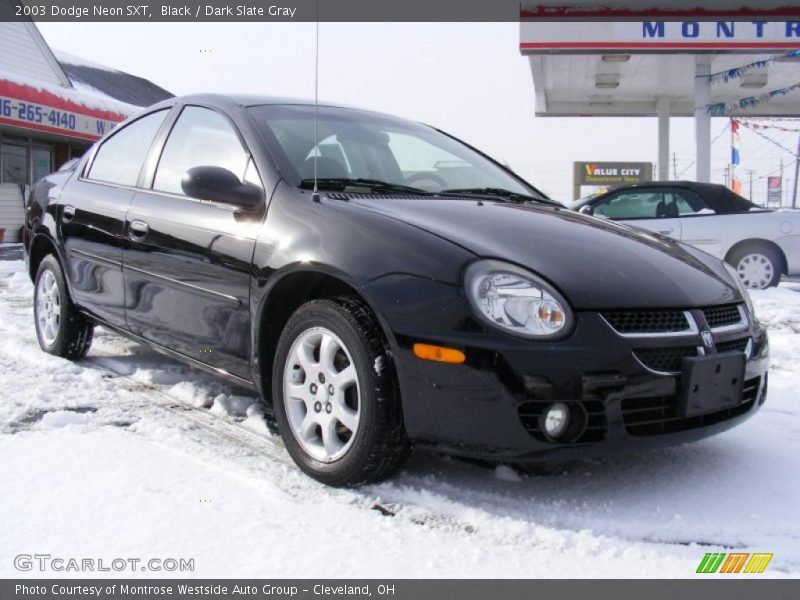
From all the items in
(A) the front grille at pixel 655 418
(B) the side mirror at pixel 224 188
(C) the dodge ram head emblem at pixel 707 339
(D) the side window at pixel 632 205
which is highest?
(D) the side window at pixel 632 205

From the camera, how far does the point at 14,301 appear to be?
6965mm

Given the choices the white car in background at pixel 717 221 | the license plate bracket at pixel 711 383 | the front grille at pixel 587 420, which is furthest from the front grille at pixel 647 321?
the white car in background at pixel 717 221

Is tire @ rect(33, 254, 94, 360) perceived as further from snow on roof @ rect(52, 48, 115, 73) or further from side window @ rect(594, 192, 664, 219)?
snow on roof @ rect(52, 48, 115, 73)

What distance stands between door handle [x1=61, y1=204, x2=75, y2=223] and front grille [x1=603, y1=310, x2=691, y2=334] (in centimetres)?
319

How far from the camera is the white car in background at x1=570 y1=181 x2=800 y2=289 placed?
8492 millimetres

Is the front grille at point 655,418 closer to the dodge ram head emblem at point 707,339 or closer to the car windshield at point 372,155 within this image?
the dodge ram head emblem at point 707,339

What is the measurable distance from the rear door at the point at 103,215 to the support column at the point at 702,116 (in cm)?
1264

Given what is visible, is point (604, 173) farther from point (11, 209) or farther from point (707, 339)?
point (707, 339)

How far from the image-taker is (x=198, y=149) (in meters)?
3.56

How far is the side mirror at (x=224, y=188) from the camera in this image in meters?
3.00

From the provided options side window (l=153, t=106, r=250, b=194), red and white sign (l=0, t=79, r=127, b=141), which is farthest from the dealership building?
side window (l=153, t=106, r=250, b=194)

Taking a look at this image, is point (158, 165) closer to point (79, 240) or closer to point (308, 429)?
point (79, 240)

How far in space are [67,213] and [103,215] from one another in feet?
1.78

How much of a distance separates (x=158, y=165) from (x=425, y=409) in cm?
210
